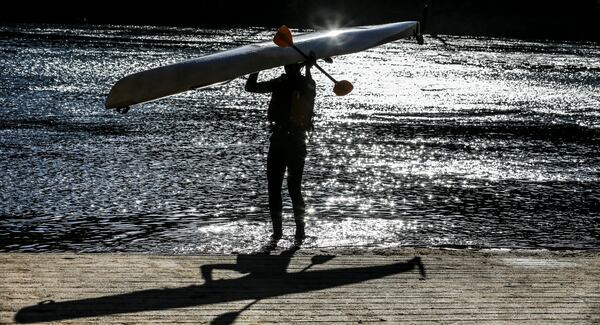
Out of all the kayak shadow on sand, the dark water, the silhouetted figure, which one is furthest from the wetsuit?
the kayak shadow on sand

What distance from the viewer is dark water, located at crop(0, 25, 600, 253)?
1183 centimetres

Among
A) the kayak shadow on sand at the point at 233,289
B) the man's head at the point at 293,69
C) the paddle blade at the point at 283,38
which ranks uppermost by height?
the paddle blade at the point at 283,38

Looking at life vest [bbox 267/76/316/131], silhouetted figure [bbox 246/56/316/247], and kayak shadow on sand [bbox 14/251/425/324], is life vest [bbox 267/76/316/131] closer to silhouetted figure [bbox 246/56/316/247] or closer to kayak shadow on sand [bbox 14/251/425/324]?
silhouetted figure [bbox 246/56/316/247]

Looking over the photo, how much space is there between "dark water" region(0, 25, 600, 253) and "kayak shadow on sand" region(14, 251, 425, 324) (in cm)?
225

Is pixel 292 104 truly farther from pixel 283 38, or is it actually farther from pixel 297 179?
pixel 297 179

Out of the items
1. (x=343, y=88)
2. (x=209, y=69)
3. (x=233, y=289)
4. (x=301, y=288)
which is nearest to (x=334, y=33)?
(x=343, y=88)

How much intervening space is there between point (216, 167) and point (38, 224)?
17.4 feet

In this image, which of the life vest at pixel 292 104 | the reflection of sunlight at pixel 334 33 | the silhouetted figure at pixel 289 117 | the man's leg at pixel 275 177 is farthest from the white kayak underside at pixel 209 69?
the man's leg at pixel 275 177

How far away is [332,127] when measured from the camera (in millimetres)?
23688

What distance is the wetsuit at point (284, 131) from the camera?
9.73m

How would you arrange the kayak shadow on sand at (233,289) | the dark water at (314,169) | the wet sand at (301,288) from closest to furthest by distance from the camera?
1. the kayak shadow on sand at (233,289)
2. the wet sand at (301,288)
3. the dark water at (314,169)

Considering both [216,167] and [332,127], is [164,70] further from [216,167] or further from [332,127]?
[332,127]

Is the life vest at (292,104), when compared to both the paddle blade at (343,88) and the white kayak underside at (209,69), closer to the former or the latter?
the paddle blade at (343,88)

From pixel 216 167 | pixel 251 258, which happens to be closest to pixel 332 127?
pixel 216 167
